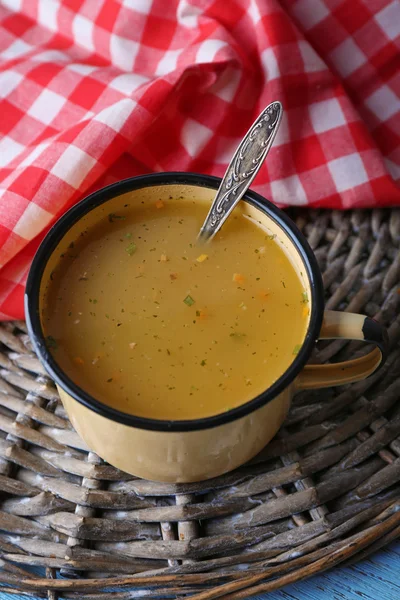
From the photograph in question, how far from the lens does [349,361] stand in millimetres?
1107

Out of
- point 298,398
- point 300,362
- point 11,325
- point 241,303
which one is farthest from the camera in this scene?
point 11,325

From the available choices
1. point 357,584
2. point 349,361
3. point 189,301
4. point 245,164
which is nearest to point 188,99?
point 245,164

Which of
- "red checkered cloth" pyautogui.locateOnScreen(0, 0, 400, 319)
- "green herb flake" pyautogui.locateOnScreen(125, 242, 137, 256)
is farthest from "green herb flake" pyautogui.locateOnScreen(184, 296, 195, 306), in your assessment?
"red checkered cloth" pyautogui.locateOnScreen(0, 0, 400, 319)

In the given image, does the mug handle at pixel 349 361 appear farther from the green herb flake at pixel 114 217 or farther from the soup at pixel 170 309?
the green herb flake at pixel 114 217

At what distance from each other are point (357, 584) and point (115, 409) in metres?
0.50

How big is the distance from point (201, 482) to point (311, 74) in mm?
825

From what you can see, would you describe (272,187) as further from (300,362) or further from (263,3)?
(300,362)

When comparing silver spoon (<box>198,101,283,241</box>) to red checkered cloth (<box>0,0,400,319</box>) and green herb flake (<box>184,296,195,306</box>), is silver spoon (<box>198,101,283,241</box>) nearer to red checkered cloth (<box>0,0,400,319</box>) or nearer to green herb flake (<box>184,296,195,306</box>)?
green herb flake (<box>184,296,195,306</box>)

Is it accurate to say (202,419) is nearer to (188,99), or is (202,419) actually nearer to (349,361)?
(349,361)

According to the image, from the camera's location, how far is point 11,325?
4.48 feet

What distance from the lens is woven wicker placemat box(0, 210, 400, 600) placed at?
1093 mm

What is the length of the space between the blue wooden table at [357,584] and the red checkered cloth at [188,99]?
635 mm

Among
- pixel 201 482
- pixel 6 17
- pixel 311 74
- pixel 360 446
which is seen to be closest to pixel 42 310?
pixel 201 482

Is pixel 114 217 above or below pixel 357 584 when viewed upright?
above
